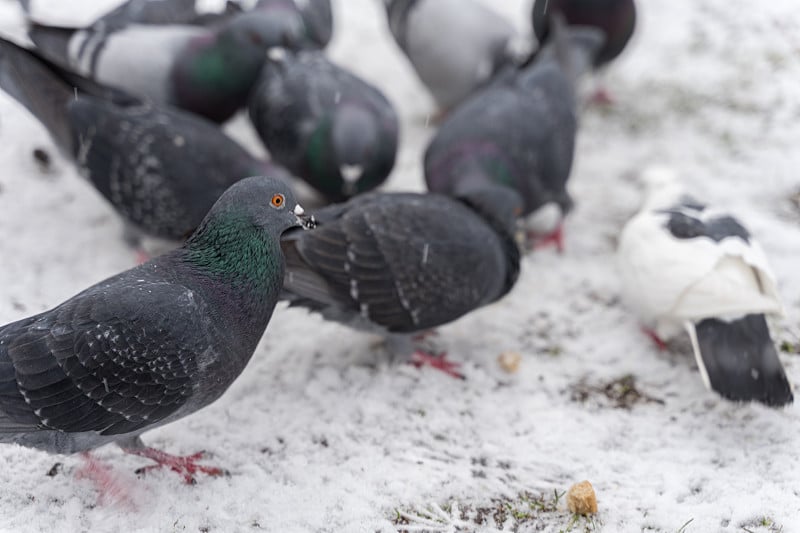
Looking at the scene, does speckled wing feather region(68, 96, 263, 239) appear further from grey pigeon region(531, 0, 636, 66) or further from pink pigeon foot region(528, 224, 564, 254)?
grey pigeon region(531, 0, 636, 66)

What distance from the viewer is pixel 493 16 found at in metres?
6.89

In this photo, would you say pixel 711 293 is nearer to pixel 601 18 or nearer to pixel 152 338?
pixel 152 338

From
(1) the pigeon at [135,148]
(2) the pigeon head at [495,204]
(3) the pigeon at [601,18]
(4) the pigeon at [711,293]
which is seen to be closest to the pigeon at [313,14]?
(1) the pigeon at [135,148]

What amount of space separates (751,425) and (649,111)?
3.65 metres

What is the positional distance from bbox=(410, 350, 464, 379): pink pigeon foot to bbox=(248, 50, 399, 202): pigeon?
142 cm

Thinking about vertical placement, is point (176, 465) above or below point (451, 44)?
below

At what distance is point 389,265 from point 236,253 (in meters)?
1.00

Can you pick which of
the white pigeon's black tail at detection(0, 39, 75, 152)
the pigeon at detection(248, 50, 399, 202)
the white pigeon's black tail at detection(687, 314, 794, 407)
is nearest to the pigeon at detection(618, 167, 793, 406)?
the white pigeon's black tail at detection(687, 314, 794, 407)

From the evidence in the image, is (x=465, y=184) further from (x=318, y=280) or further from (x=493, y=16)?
(x=493, y=16)

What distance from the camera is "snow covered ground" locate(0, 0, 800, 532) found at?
11.0 ft

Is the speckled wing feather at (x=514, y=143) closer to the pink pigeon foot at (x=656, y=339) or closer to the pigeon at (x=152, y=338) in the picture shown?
the pink pigeon foot at (x=656, y=339)

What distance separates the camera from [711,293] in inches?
159

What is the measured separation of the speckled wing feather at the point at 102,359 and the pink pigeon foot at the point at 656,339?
2.63 m

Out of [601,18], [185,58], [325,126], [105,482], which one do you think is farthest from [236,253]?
[601,18]
